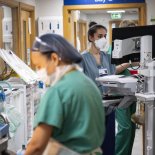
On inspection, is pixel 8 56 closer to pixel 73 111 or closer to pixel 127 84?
pixel 127 84

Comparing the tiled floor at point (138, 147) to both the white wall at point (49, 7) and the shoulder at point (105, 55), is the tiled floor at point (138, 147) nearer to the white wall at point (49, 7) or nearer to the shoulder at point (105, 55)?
the shoulder at point (105, 55)

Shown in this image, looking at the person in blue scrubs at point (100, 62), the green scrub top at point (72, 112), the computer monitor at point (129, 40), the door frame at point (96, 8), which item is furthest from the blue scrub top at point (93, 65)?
the door frame at point (96, 8)

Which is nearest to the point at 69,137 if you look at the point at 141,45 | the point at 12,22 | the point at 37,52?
the point at 37,52

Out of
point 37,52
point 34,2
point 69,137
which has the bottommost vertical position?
point 69,137

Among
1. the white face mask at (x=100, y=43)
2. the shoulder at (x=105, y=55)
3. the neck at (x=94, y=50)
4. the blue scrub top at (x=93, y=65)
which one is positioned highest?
the white face mask at (x=100, y=43)

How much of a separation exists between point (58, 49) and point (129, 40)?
157cm

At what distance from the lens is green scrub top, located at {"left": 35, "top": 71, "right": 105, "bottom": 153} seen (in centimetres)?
171

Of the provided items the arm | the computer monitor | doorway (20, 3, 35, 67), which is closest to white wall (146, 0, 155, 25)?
doorway (20, 3, 35, 67)

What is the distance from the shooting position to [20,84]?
436cm

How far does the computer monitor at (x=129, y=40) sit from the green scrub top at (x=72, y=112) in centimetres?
152

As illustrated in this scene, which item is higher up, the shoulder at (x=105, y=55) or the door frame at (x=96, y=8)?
the door frame at (x=96, y=8)

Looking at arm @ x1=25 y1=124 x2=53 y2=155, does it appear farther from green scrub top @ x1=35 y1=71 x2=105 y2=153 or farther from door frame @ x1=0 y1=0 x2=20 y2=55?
door frame @ x1=0 y1=0 x2=20 y2=55

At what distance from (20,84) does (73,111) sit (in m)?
2.73

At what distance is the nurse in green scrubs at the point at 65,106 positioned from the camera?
1.71 m
